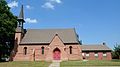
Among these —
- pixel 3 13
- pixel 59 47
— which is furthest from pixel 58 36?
pixel 3 13

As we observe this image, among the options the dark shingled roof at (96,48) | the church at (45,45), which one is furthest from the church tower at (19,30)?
the dark shingled roof at (96,48)

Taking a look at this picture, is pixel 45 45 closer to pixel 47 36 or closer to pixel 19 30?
pixel 47 36

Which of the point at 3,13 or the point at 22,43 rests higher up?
the point at 3,13

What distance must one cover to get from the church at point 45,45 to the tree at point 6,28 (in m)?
2.37

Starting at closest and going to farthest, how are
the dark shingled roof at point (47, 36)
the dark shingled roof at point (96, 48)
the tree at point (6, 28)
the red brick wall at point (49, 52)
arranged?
the tree at point (6, 28)
the red brick wall at point (49, 52)
the dark shingled roof at point (47, 36)
the dark shingled roof at point (96, 48)

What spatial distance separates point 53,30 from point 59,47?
264 inches

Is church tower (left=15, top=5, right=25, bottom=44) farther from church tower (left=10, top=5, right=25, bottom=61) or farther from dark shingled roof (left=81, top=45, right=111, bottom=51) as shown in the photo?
dark shingled roof (left=81, top=45, right=111, bottom=51)

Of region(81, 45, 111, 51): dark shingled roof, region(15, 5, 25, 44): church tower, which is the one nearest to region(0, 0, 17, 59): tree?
region(15, 5, 25, 44): church tower

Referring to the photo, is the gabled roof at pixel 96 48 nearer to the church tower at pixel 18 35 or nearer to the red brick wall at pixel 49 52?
the red brick wall at pixel 49 52

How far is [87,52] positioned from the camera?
65.8 m

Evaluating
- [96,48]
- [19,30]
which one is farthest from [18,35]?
[96,48]

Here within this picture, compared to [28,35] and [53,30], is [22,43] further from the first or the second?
[53,30]

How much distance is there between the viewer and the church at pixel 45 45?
163 feet

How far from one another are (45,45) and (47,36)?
8.68 ft
